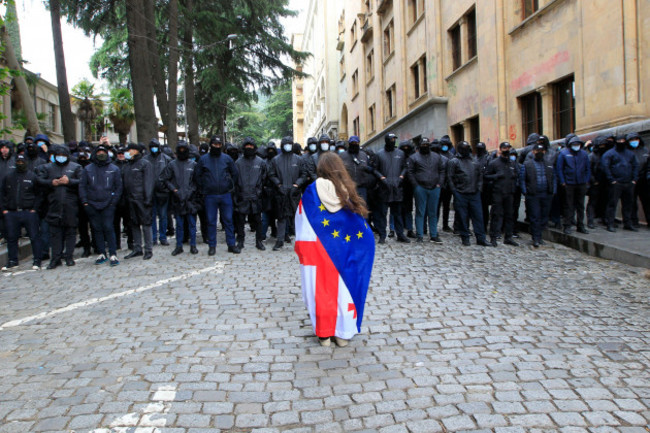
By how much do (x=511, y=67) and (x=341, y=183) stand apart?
14038 millimetres

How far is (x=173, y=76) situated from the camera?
65.2 feet

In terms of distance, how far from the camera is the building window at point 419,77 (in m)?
25.2

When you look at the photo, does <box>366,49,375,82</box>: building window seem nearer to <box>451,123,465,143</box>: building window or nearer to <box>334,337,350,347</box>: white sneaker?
<box>451,123,465,143</box>: building window

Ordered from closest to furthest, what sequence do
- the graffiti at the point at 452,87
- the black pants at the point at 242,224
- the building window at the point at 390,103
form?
the black pants at the point at 242,224 → the graffiti at the point at 452,87 → the building window at the point at 390,103

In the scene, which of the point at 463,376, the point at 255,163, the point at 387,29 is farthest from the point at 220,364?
the point at 387,29

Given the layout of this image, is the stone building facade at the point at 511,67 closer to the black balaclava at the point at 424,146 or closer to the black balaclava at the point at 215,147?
the black balaclava at the point at 424,146

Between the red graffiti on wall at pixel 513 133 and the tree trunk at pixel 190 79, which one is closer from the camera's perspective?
the red graffiti on wall at pixel 513 133

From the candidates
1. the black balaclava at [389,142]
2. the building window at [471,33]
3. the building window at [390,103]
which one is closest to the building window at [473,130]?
the building window at [471,33]

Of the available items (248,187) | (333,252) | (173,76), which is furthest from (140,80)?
(333,252)

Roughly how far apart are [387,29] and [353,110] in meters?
11.1

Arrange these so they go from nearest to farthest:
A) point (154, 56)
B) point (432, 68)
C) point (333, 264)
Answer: point (333, 264), point (154, 56), point (432, 68)

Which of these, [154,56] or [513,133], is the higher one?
[154,56]

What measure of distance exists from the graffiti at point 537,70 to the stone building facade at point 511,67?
3 cm

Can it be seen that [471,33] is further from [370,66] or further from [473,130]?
[370,66]
